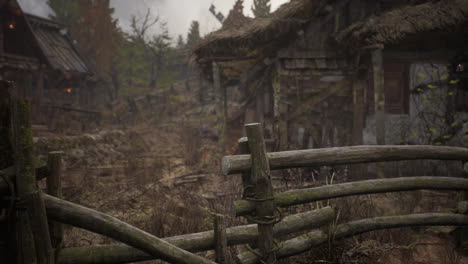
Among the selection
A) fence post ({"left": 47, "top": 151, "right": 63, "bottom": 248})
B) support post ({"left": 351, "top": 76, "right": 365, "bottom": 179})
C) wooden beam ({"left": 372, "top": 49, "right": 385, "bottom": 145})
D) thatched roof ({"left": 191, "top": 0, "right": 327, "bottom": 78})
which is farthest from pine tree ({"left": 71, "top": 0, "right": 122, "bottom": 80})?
fence post ({"left": 47, "top": 151, "right": 63, "bottom": 248})

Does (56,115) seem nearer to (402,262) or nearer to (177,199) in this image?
(177,199)

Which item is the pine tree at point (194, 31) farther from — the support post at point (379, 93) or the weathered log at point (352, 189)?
the weathered log at point (352, 189)

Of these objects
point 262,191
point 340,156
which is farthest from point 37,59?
point 340,156

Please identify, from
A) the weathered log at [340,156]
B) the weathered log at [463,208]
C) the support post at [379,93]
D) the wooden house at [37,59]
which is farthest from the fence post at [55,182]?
the wooden house at [37,59]

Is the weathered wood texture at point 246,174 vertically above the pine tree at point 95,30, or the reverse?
the pine tree at point 95,30

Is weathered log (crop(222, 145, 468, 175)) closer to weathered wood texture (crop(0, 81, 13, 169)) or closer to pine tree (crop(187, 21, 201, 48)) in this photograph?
weathered wood texture (crop(0, 81, 13, 169))

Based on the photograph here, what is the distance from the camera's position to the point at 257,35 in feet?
22.2

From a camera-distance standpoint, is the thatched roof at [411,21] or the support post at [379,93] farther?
the support post at [379,93]

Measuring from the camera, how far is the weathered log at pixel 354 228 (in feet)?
7.23

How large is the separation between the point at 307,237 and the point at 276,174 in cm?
459

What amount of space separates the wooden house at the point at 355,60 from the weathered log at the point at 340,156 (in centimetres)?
322

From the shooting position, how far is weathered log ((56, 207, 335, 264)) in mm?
1755

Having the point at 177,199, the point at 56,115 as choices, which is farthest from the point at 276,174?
the point at 56,115

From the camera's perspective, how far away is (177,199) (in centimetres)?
494
